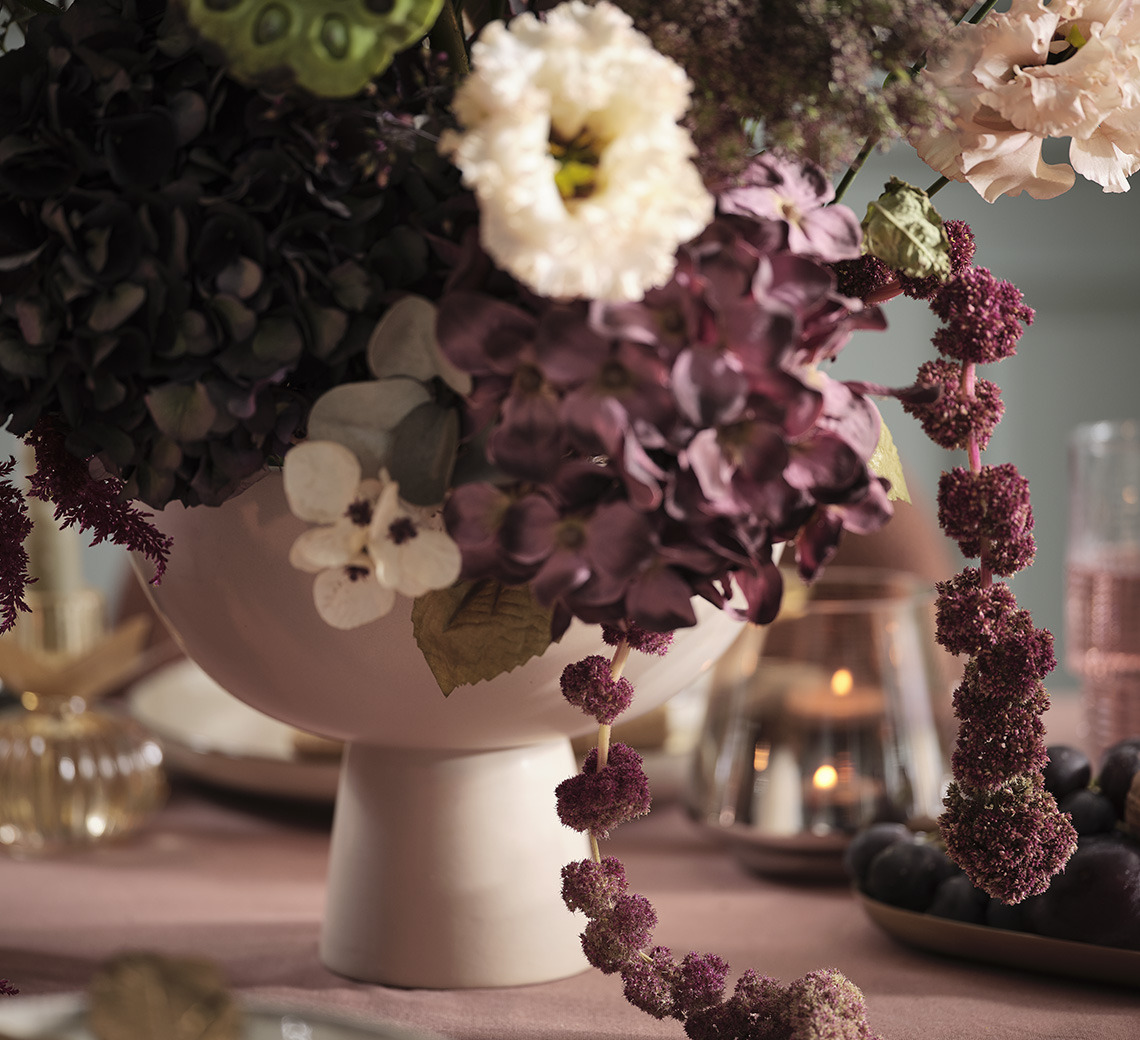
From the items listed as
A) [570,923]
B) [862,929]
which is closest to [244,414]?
[570,923]

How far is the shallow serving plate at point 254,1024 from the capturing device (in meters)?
0.27

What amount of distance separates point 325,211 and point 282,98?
0.03m

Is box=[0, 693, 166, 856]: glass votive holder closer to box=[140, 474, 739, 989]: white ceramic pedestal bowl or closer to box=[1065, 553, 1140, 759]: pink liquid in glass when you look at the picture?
box=[140, 474, 739, 989]: white ceramic pedestal bowl

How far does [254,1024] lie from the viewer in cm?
28

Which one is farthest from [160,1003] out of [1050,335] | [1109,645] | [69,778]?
[1050,335]

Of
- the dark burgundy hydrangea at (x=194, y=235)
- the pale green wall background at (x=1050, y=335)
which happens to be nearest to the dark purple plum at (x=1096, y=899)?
the dark burgundy hydrangea at (x=194, y=235)

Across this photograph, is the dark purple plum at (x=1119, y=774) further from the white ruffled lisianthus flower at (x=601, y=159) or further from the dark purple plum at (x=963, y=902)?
the white ruffled lisianthus flower at (x=601, y=159)

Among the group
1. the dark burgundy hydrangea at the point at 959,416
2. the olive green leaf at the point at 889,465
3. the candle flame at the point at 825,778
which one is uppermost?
the dark burgundy hydrangea at the point at 959,416

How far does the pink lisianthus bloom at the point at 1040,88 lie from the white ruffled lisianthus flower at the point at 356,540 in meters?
0.19

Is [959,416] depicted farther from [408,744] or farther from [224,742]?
[224,742]

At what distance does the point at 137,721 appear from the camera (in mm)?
780

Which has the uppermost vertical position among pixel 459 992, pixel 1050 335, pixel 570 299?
pixel 1050 335

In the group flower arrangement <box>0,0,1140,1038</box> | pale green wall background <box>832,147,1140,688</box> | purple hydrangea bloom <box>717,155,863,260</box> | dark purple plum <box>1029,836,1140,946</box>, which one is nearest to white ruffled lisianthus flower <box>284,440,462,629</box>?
flower arrangement <box>0,0,1140,1038</box>

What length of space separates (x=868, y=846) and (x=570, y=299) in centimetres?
34
